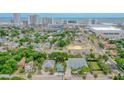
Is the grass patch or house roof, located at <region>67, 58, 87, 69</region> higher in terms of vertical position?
house roof, located at <region>67, 58, 87, 69</region>

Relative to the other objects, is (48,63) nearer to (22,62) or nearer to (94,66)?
(22,62)

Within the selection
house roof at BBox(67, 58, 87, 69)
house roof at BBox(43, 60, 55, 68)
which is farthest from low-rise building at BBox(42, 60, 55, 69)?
house roof at BBox(67, 58, 87, 69)

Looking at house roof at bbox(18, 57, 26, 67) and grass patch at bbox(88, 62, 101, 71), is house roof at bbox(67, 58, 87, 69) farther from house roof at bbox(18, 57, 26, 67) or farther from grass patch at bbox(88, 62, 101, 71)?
house roof at bbox(18, 57, 26, 67)

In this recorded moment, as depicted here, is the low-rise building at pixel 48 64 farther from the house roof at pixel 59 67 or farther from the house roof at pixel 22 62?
the house roof at pixel 22 62

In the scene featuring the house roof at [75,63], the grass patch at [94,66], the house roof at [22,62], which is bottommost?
the grass patch at [94,66]

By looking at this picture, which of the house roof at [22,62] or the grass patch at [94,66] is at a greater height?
the house roof at [22,62]

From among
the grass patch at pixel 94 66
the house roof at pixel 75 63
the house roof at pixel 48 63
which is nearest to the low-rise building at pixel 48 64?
the house roof at pixel 48 63
